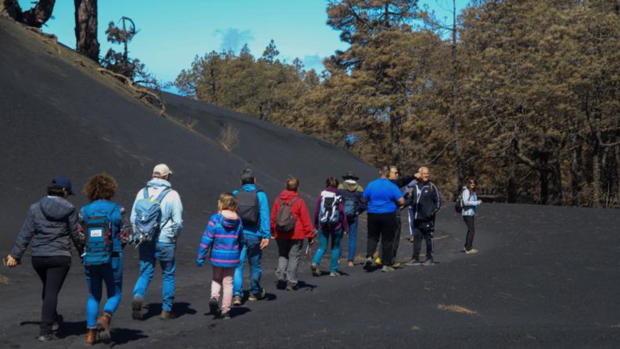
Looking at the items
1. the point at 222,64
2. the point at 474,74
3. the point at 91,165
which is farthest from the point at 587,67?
the point at 222,64

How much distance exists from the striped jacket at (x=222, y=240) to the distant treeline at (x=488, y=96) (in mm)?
31846

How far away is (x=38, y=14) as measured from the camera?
119 feet

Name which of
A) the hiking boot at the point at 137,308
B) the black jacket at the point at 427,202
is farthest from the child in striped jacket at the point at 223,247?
the black jacket at the point at 427,202

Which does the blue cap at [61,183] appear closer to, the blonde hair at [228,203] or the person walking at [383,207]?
the blonde hair at [228,203]

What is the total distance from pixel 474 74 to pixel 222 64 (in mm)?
57056

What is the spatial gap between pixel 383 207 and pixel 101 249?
22.4 feet

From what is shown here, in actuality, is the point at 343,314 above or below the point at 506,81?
below

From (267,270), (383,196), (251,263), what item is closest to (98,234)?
(251,263)

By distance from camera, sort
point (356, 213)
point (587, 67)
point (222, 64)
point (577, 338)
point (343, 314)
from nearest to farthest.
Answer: point (577, 338) → point (343, 314) → point (356, 213) → point (587, 67) → point (222, 64)

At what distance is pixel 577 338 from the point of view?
8.00 meters

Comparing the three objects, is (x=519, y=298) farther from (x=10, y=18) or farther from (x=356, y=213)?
(x=10, y=18)

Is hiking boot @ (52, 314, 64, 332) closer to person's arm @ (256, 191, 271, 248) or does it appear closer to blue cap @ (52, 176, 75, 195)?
blue cap @ (52, 176, 75, 195)

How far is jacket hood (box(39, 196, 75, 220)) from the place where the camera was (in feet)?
24.1

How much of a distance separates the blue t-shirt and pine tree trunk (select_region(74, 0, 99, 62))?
2942 centimetres
